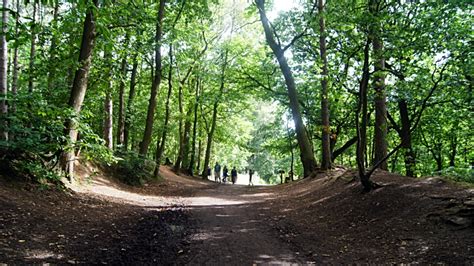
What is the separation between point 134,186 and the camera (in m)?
14.6

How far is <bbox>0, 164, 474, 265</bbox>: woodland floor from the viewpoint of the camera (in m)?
4.90

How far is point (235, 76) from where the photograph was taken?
24312 millimetres

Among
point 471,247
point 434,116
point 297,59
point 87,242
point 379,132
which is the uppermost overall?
point 297,59

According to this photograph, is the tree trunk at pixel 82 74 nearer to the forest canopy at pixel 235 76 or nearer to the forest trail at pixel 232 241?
the forest canopy at pixel 235 76

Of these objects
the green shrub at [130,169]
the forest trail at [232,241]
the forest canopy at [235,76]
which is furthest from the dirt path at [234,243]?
the green shrub at [130,169]

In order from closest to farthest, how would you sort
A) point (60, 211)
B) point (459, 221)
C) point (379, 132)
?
point (459, 221), point (60, 211), point (379, 132)

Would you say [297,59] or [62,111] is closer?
[62,111]

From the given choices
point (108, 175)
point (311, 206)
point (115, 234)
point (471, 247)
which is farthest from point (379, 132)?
point (108, 175)

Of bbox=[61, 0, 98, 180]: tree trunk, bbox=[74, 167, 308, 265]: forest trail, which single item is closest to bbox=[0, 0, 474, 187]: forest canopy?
bbox=[61, 0, 98, 180]: tree trunk

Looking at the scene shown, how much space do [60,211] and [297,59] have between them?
653 inches

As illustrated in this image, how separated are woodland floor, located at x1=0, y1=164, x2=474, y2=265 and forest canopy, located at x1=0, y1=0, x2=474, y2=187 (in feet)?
3.44

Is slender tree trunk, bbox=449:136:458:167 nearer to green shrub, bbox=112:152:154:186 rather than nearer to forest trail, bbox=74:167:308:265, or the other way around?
forest trail, bbox=74:167:308:265

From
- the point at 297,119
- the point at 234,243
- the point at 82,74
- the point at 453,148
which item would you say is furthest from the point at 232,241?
the point at 453,148

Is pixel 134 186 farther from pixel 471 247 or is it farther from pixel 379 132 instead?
pixel 471 247
